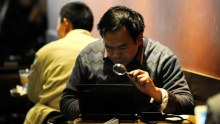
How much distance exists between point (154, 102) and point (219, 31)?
70 cm

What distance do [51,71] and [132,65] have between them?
1182mm

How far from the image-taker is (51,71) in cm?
399

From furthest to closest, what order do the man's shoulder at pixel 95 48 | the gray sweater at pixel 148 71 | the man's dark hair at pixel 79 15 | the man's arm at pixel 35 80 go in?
the man's dark hair at pixel 79 15 < the man's arm at pixel 35 80 < the man's shoulder at pixel 95 48 < the gray sweater at pixel 148 71

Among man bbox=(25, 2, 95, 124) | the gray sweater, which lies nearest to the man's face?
the gray sweater

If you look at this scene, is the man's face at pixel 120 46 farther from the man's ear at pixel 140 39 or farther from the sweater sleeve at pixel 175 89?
the sweater sleeve at pixel 175 89

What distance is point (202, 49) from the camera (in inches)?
128

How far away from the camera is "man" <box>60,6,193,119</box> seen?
279 cm

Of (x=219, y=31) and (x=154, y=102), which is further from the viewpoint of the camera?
(x=219, y=31)

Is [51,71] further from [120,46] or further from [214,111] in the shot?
[214,111]

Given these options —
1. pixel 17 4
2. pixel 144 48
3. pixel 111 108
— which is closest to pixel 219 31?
pixel 144 48

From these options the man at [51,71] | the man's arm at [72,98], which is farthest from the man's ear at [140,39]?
the man at [51,71]

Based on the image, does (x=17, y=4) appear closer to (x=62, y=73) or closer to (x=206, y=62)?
(x=62, y=73)

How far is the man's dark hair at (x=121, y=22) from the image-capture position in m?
2.80

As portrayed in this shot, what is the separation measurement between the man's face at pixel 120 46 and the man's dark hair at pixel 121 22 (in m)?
0.03
